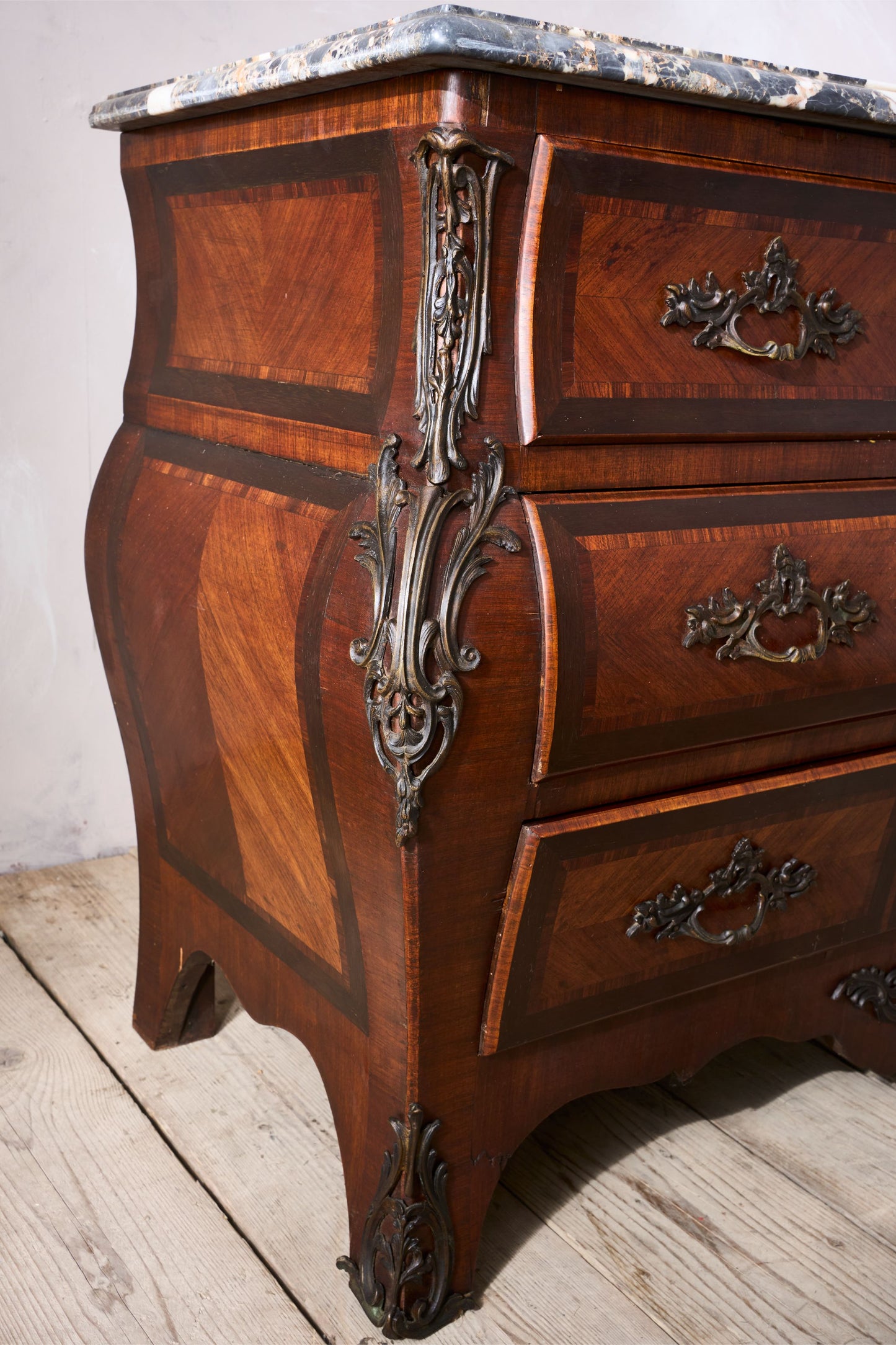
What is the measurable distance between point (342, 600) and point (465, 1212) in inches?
19.1

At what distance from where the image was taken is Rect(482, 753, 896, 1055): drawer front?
917mm

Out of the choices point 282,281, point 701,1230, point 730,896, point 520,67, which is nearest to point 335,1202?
point 701,1230

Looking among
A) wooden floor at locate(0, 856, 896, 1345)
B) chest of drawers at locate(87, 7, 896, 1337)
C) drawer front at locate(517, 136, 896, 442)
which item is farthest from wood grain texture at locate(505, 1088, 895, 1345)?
drawer front at locate(517, 136, 896, 442)

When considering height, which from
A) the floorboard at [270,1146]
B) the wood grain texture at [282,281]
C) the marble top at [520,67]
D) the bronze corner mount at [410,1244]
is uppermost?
the marble top at [520,67]

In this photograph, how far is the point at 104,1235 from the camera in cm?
105

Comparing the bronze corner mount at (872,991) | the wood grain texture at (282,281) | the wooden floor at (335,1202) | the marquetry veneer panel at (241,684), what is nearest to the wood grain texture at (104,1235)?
the wooden floor at (335,1202)

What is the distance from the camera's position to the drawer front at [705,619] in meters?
0.85

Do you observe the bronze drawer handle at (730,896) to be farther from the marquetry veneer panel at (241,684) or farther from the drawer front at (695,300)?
the drawer front at (695,300)

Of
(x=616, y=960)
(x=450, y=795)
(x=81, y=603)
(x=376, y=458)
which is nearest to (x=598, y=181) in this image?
(x=376, y=458)

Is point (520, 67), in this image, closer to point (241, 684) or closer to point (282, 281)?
point (282, 281)

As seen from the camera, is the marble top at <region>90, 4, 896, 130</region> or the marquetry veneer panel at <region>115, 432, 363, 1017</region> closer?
the marble top at <region>90, 4, 896, 130</region>

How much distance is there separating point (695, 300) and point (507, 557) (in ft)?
0.79

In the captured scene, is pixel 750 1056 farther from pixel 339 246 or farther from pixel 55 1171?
pixel 339 246

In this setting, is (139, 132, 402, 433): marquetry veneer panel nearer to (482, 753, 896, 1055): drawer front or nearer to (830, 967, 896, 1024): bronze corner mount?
(482, 753, 896, 1055): drawer front
